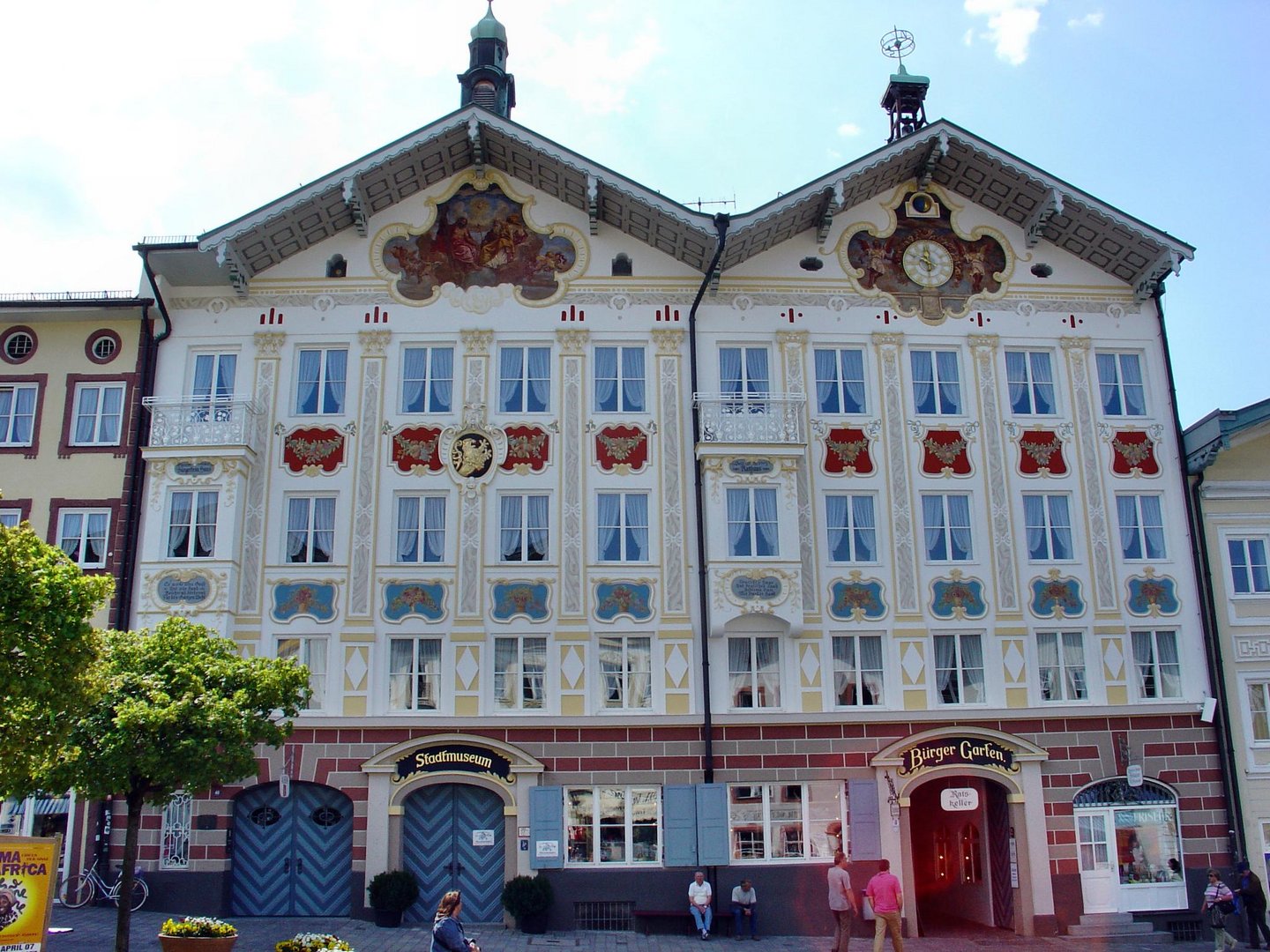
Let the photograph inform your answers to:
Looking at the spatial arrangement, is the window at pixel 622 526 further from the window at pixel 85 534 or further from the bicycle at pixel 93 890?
the bicycle at pixel 93 890

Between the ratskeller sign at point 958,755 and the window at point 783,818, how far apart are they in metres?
1.75

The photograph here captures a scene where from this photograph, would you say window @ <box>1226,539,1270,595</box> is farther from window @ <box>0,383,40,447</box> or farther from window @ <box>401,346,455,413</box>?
window @ <box>0,383,40,447</box>

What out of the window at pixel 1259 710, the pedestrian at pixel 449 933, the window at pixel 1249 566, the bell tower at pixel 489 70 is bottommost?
the pedestrian at pixel 449 933

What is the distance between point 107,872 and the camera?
2675 cm

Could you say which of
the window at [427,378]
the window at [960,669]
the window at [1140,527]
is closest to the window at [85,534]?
the window at [427,378]

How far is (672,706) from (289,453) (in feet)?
36.1

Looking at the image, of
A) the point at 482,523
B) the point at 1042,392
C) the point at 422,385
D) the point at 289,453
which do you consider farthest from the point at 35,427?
the point at 1042,392

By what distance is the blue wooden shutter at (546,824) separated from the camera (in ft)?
88.6

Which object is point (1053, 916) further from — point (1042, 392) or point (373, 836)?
point (373, 836)

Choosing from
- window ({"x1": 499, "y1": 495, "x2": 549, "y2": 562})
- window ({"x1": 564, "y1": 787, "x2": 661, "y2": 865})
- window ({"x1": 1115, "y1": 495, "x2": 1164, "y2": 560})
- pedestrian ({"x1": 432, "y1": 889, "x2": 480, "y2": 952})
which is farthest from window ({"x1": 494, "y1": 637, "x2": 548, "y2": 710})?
window ({"x1": 1115, "y1": 495, "x2": 1164, "y2": 560})

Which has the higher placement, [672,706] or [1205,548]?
[1205,548]

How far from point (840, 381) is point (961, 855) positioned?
12622 millimetres

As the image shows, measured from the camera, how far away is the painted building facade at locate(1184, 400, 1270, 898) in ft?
93.3

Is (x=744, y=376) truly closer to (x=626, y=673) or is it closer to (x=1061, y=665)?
(x=626, y=673)
